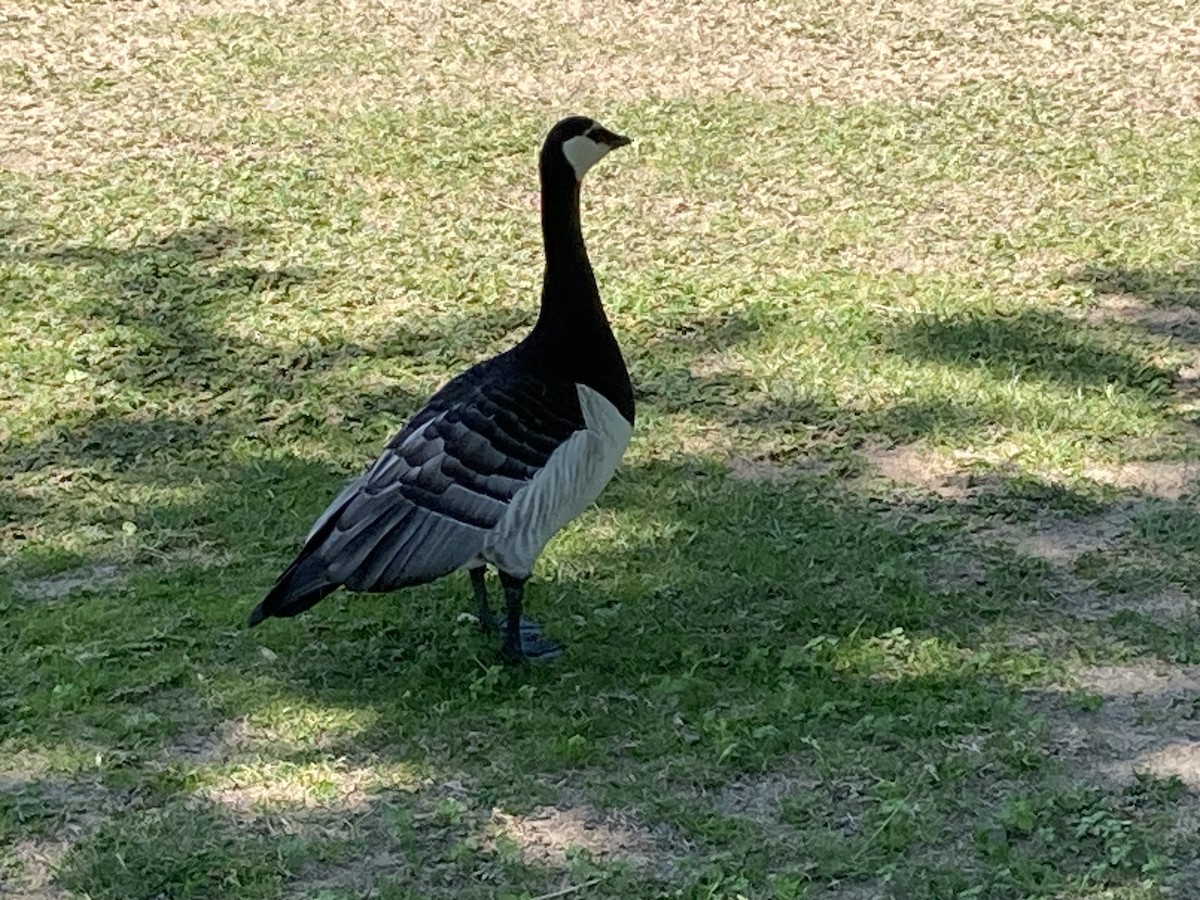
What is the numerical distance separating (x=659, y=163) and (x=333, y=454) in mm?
3089

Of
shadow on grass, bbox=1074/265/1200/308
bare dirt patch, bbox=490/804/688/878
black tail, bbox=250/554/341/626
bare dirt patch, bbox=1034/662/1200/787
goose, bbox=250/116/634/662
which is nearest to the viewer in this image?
bare dirt patch, bbox=490/804/688/878

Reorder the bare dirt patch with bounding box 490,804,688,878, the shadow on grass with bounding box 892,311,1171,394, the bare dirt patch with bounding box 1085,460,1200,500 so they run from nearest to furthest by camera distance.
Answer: the bare dirt patch with bounding box 490,804,688,878 < the bare dirt patch with bounding box 1085,460,1200,500 < the shadow on grass with bounding box 892,311,1171,394

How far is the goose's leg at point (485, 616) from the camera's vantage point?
5004mm

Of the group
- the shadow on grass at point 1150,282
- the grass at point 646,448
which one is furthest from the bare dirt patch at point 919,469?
the shadow on grass at point 1150,282

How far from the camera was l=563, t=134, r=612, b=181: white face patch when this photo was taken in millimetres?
4957

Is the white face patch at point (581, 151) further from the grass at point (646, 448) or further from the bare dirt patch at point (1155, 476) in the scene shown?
the bare dirt patch at point (1155, 476)

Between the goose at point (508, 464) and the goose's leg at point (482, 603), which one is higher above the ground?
the goose at point (508, 464)

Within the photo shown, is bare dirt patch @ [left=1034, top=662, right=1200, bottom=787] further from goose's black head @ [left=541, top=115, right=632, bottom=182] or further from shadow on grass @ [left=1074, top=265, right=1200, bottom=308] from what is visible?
shadow on grass @ [left=1074, top=265, right=1200, bottom=308]

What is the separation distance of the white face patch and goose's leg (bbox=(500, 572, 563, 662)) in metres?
1.15

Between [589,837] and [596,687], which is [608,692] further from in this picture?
[589,837]

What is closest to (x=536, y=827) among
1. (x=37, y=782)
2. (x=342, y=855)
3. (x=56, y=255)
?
(x=342, y=855)

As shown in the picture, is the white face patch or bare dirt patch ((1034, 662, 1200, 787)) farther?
the white face patch

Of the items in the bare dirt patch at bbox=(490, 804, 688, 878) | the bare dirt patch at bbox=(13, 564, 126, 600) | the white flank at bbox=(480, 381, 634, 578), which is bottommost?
the bare dirt patch at bbox=(490, 804, 688, 878)

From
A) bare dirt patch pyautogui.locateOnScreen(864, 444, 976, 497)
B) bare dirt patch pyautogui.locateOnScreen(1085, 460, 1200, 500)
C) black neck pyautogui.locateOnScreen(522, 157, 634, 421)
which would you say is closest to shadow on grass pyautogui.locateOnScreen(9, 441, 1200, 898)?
bare dirt patch pyautogui.locateOnScreen(864, 444, 976, 497)
